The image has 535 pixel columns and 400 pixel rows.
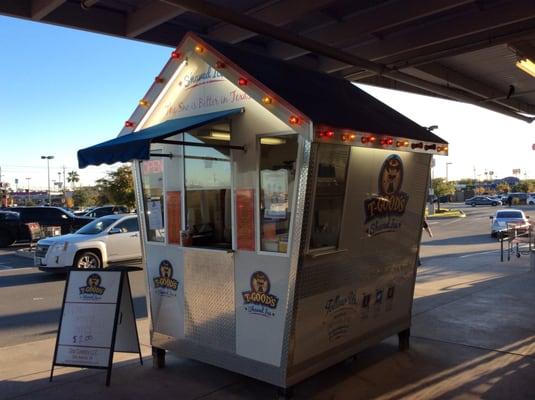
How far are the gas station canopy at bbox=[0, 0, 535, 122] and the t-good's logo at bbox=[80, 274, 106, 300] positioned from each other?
3.02 m

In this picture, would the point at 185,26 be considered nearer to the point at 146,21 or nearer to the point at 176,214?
the point at 146,21

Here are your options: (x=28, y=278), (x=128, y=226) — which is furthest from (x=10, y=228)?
(x=128, y=226)

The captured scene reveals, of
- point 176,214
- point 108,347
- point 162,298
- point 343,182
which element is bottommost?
point 108,347

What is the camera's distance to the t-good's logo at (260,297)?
4465 millimetres

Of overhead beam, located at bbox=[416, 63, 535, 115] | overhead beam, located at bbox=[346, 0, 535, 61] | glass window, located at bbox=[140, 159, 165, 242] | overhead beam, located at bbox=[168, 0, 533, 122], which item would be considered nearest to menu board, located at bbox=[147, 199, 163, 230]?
glass window, located at bbox=[140, 159, 165, 242]

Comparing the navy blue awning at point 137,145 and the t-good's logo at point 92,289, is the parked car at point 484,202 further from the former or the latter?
the t-good's logo at point 92,289

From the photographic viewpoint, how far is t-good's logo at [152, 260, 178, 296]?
17.4ft

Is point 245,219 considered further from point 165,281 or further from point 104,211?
point 104,211

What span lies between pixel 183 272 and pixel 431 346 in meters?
3.07

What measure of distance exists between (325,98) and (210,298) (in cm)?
227

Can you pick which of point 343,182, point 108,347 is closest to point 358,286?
point 343,182

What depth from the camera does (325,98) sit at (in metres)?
5.04

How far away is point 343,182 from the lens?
4836 millimetres

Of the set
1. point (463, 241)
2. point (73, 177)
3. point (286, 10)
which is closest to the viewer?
point (286, 10)
